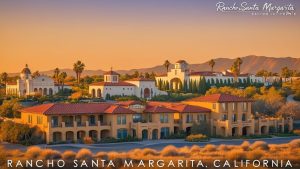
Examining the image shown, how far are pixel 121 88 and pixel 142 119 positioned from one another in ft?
112

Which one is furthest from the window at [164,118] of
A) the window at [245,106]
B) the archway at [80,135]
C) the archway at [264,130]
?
the archway at [264,130]

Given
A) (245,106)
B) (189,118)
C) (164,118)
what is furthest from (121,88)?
(164,118)

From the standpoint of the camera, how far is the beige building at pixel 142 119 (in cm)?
5475

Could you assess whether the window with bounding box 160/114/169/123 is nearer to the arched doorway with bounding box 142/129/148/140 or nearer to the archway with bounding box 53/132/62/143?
the arched doorway with bounding box 142/129/148/140

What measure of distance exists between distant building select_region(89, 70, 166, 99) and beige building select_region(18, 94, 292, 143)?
28.2 meters

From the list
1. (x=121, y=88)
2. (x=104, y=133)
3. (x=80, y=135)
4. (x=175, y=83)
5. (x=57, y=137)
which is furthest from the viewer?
(x=175, y=83)

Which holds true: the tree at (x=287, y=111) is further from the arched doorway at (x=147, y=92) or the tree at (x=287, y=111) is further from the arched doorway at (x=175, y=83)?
the arched doorway at (x=175, y=83)

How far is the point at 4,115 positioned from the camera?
69.0 m

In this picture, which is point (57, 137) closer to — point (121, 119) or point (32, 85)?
point (121, 119)

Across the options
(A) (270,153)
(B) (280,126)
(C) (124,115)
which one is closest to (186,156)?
(A) (270,153)

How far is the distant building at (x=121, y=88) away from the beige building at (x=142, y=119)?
2815 centimetres

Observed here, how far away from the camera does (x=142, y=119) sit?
59.3 meters

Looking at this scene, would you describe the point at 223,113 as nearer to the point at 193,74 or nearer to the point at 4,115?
the point at 4,115

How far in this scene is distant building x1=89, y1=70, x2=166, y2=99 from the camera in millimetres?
91188
